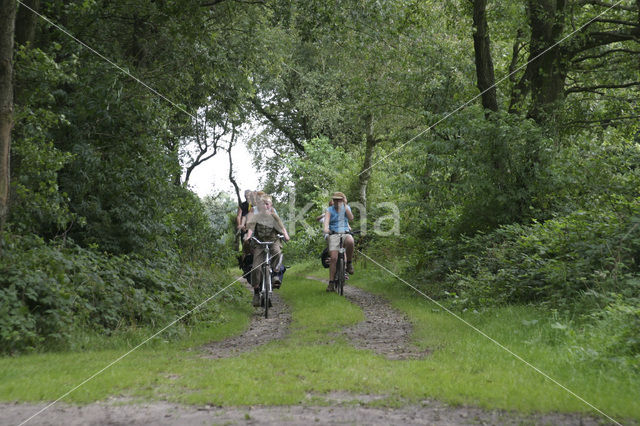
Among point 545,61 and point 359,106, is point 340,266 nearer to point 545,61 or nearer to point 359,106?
point 545,61

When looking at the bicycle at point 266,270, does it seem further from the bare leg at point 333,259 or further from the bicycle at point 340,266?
the bicycle at point 340,266

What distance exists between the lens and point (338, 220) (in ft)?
43.0

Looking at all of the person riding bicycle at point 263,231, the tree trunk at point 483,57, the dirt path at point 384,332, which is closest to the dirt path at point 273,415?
the dirt path at point 384,332

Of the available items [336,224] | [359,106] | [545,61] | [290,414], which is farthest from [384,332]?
[359,106]

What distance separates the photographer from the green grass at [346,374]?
4.97 m

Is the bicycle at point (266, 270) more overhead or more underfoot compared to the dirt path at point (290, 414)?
more overhead

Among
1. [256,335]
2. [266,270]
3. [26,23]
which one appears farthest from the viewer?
[266,270]

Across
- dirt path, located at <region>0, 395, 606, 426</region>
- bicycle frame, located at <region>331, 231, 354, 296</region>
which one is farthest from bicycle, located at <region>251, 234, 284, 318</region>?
dirt path, located at <region>0, 395, 606, 426</region>

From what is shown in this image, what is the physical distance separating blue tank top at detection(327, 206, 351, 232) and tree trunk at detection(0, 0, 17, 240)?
6678 millimetres

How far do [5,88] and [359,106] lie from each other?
47.0ft

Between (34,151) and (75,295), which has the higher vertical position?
(34,151)

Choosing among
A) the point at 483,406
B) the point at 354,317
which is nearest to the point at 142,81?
the point at 354,317

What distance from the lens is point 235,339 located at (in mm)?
9156

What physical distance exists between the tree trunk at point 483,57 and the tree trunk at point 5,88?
10.2m
